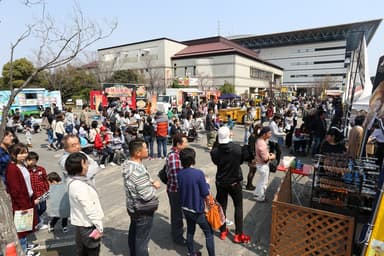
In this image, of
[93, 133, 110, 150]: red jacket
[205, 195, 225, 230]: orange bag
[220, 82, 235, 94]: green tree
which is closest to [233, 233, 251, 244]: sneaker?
[205, 195, 225, 230]: orange bag

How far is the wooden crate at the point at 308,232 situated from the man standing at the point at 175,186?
4.57ft

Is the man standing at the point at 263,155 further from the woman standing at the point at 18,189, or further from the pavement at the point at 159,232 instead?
the woman standing at the point at 18,189

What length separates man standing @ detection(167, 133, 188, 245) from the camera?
342cm

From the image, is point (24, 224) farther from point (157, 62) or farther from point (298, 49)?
point (298, 49)

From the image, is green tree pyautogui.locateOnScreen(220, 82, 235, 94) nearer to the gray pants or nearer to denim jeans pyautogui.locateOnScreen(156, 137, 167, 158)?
denim jeans pyautogui.locateOnScreen(156, 137, 167, 158)

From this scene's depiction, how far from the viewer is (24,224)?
289cm

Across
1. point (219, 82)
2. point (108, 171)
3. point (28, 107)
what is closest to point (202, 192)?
point (108, 171)

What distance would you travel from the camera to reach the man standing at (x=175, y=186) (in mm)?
Answer: 3422

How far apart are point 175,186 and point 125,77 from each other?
39.0 meters

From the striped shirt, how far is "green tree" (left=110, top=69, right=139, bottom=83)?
128 feet

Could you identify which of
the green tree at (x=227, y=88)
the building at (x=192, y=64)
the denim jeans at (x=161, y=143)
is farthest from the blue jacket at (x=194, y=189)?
the green tree at (x=227, y=88)

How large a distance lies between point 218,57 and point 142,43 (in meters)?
18.1

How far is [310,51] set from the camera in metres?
69.2

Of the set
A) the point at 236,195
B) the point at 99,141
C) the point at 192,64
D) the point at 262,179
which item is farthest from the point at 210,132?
the point at 192,64
